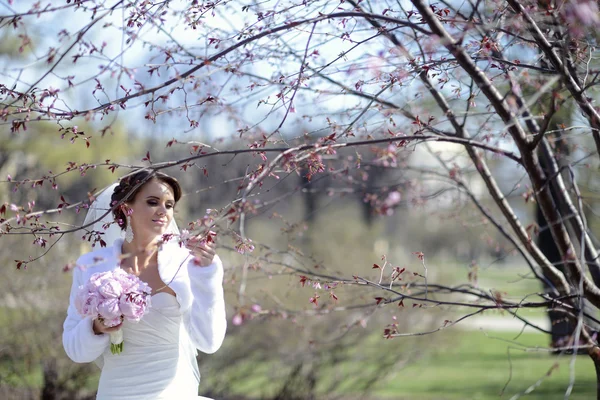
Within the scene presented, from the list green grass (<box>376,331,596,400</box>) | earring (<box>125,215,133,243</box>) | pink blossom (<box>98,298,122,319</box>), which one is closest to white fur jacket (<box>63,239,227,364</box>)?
earring (<box>125,215,133,243</box>)

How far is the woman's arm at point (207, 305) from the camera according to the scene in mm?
3465

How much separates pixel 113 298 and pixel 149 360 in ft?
1.55

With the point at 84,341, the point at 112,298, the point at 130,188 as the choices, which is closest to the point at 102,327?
the point at 84,341

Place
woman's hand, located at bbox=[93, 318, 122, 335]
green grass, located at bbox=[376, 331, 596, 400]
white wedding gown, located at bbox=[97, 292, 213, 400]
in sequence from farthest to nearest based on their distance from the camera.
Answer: green grass, located at bbox=[376, 331, 596, 400], white wedding gown, located at bbox=[97, 292, 213, 400], woman's hand, located at bbox=[93, 318, 122, 335]

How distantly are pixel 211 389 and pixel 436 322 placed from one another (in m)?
3.04

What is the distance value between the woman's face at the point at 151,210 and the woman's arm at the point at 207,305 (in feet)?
0.89

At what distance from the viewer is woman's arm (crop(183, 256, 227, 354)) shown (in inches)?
136

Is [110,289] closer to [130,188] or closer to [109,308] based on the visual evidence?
[109,308]

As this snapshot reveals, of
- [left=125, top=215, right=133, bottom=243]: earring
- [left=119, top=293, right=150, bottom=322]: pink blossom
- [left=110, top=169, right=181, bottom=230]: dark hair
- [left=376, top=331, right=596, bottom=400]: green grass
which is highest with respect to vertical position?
[left=110, top=169, right=181, bottom=230]: dark hair

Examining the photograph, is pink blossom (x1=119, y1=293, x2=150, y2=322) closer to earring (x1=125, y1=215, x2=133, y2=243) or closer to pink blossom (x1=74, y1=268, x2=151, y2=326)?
pink blossom (x1=74, y1=268, x2=151, y2=326)

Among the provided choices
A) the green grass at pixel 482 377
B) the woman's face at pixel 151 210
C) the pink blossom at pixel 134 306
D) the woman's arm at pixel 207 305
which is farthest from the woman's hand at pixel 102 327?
the green grass at pixel 482 377

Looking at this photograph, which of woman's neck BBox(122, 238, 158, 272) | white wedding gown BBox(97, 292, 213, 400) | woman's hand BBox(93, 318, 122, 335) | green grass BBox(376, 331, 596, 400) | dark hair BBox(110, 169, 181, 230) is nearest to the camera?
dark hair BBox(110, 169, 181, 230)

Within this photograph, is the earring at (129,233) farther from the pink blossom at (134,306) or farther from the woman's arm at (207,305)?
the pink blossom at (134,306)

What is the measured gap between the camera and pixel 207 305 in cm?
349
